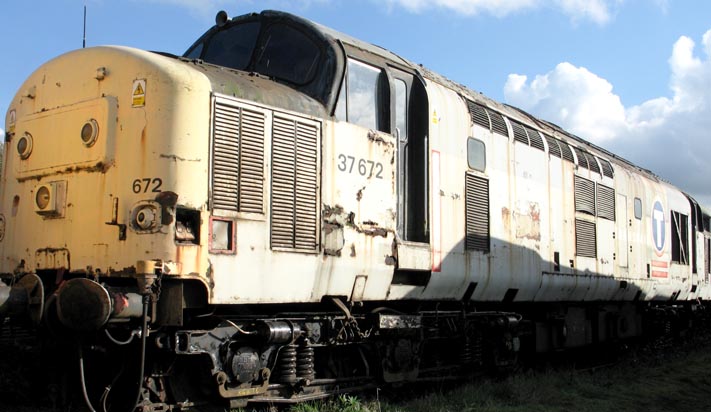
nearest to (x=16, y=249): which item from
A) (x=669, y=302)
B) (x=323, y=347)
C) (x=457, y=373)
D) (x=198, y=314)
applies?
(x=198, y=314)

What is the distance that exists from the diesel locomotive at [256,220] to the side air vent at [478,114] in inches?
1.8

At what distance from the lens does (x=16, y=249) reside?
6.73 m

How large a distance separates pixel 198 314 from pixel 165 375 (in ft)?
1.89

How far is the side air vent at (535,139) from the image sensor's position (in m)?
11.1

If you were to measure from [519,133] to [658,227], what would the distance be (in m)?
6.65

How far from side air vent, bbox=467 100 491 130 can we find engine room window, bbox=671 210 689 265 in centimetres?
861

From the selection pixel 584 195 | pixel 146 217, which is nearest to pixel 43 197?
pixel 146 217

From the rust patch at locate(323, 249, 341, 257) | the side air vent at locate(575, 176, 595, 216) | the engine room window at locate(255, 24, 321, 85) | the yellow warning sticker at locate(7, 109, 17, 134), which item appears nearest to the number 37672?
the rust patch at locate(323, 249, 341, 257)

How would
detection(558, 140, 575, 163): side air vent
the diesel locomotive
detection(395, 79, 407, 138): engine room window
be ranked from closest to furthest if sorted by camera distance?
the diesel locomotive → detection(395, 79, 407, 138): engine room window → detection(558, 140, 575, 163): side air vent

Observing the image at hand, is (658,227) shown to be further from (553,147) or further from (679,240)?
(553,147)

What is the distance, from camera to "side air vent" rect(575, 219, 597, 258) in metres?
12.0

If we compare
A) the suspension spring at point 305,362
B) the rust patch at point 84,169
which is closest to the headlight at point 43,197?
the rust patch at point 84,169

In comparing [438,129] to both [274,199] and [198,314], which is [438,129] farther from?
[198,314]

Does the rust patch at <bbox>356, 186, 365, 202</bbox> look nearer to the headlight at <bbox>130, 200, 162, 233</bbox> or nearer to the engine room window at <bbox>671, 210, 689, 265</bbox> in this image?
the headlight at <bbox>130, 200, 162, 233</bbox>
